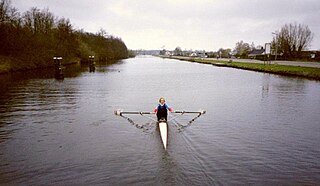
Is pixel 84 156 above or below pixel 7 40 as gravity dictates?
below

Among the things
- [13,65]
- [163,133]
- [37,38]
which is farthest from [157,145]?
[37,38]

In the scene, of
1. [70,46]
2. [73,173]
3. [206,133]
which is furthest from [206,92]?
[70,46]

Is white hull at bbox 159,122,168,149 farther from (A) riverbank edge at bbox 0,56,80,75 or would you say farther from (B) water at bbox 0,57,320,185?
(A) riverbank edge at bbox 0,56,80,75

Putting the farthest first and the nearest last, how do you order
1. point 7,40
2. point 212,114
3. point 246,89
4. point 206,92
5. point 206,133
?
point 7,40 → point 246,89 → point 206,92 → point 212,114 → point 206,133

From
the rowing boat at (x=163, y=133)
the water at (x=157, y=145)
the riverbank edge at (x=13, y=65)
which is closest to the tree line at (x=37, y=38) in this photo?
the riverbank edge at (x=13, y=65)

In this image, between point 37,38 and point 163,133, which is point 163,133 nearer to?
point 163,133

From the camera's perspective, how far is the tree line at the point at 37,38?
2702 inches

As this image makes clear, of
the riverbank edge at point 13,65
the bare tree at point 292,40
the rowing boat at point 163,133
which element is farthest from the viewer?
the bare tree at point 292,40

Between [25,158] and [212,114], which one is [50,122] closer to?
[25,158]

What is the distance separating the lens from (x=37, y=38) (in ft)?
280

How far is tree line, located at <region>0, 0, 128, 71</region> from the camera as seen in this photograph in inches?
2702

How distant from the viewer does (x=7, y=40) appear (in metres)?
68.6

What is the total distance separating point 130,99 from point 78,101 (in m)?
5.28

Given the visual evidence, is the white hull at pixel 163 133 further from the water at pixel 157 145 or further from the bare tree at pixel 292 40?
the bare tree at pixel 292 40
